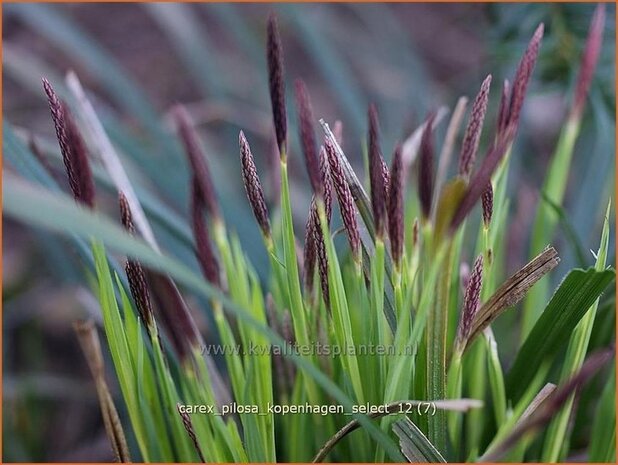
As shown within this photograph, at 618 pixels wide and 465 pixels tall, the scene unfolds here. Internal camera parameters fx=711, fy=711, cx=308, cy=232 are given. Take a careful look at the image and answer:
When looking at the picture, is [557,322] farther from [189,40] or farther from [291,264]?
[189,40]

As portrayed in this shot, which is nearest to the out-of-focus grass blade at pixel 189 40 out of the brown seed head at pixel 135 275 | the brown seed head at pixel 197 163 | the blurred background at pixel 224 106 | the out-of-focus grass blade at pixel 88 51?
the blurred background at pixel 224 106

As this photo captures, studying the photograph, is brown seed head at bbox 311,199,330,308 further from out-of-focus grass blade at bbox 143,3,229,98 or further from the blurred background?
out-of-focus grass blade at bbox 143,3,229,98

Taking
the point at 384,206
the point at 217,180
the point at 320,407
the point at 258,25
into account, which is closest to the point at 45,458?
the point at 217,180

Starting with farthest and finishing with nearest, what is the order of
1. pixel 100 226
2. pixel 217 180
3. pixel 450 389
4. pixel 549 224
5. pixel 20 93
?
pixel 20 93, pixel 217 180, pixel 549 224, pixel 450 389, pixel 100 226

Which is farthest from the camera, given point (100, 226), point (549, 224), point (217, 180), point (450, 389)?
point (217, 180)

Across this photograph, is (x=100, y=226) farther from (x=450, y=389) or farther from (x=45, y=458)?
(x=45, y=458)
